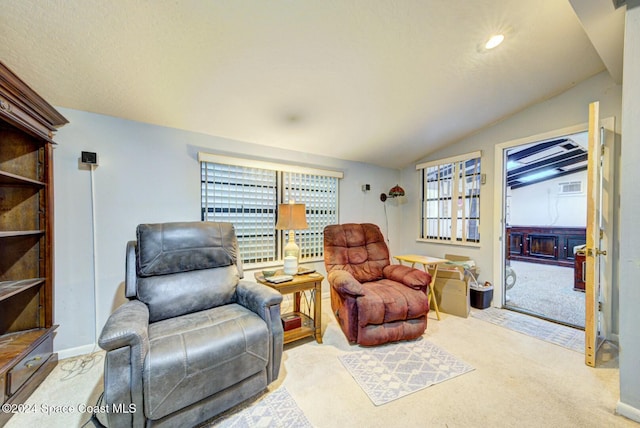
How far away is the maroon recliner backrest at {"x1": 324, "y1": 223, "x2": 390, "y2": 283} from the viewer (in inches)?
108

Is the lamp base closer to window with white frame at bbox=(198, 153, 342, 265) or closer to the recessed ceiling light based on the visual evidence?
window with white frame at bbox=(198, 153, 342, 265)

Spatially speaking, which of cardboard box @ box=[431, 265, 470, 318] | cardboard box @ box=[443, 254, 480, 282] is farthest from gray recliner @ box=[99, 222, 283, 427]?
cardboard box @ box=[443, 254, 480, 282]

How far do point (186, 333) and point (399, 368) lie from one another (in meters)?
1.55

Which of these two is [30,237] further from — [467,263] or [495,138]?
[495,138]

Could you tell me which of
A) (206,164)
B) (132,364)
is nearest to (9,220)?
(206,164)

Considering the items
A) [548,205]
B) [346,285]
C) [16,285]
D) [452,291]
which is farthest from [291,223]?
[548,205]

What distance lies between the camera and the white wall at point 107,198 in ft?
6.69

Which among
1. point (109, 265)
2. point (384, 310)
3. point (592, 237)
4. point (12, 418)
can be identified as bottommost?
point (12, 418)

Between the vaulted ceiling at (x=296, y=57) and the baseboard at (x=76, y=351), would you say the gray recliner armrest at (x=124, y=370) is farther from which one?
the vaulted ceiling at (x=296, y=57)

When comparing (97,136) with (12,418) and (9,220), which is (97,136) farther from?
(12,418)

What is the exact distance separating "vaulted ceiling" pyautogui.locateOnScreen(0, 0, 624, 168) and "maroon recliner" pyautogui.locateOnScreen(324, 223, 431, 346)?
1.49 meters

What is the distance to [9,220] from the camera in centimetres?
179

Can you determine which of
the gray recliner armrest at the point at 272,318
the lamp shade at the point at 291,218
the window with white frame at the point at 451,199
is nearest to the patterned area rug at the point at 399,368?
the gray recliner armrest at the point at 272,318

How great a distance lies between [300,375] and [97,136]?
2.66 metres
